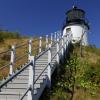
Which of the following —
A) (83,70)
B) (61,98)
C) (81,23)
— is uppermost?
(81,23)

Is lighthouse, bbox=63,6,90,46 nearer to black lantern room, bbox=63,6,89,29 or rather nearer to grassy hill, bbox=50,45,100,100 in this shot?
black lantern room, bbox=63,6,89,29

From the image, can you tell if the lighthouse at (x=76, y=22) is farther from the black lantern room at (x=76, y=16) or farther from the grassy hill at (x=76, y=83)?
the grassy hill at (x=76, y=83)

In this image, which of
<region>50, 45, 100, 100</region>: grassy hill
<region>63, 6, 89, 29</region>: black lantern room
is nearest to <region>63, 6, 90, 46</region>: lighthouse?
<region>63, 6, 89, 29</region>: black lantern room

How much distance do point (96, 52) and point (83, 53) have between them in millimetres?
1730

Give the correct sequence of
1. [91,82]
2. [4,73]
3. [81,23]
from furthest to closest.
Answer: [81,23] → [4,73] → [91,82]

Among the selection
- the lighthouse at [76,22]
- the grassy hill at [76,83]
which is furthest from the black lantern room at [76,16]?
the grassy hill at [76,83]

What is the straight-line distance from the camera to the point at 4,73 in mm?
14766

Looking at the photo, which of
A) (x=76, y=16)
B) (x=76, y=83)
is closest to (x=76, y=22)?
(x=76, y=16)

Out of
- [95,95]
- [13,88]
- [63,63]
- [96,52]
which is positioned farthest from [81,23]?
[13,88]

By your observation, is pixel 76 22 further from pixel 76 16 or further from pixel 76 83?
pixel 76 83

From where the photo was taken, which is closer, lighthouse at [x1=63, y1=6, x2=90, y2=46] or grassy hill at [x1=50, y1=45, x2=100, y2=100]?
grassy hill at [x1=50, y1=45, x2=100, y2=100]

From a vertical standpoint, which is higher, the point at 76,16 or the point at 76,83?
the point at 76,16

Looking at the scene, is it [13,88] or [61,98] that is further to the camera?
[61,98]

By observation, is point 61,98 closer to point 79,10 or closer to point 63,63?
point 63,63
